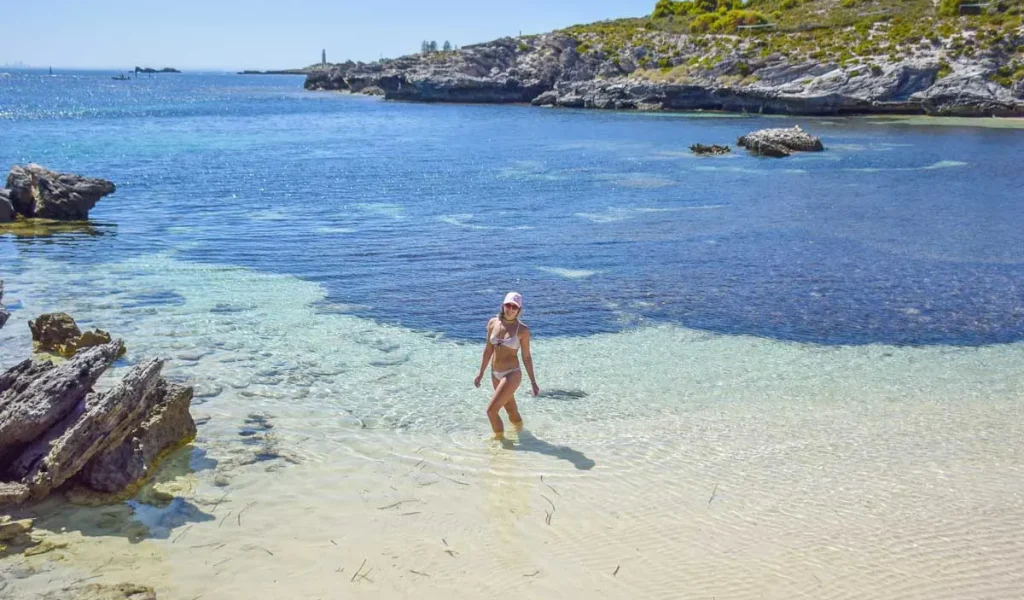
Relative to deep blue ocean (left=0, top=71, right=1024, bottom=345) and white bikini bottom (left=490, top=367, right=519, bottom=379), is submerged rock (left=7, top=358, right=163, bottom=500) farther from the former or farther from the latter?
deep blue ocean (left=0, top=71, right=1024, bottom=345)

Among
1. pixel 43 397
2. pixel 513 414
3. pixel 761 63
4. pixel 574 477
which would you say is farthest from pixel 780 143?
pixel 43 397

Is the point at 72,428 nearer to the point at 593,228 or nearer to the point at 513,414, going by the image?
the point at 513,414

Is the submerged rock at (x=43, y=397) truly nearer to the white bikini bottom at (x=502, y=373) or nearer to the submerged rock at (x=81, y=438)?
the submerged rock at (x=81, y=438)

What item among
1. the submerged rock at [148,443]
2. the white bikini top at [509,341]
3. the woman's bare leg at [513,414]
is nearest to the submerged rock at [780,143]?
the woman's bare leg at [513,414]

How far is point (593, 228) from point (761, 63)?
69726 millimetres

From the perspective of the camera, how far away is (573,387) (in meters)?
12.5

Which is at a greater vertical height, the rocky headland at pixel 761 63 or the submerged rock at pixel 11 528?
the rocky headland at pixel 761 63

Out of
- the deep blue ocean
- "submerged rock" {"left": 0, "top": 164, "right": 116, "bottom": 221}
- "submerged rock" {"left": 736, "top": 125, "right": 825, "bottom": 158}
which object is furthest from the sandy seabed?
"submerged rock" {"left": 736, "top": 125, "right": 825, "bottom": 158}

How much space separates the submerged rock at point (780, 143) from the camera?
45.9m

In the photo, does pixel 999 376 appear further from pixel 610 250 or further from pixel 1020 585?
pixel 610 250

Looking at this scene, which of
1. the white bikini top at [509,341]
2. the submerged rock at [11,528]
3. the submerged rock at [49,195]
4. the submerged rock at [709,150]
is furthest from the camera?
the submerged rock at [709,150]

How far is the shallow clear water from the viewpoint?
7707 millimetres

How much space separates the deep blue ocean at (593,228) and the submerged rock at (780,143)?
1553 millimetres

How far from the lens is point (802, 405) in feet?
39.2
